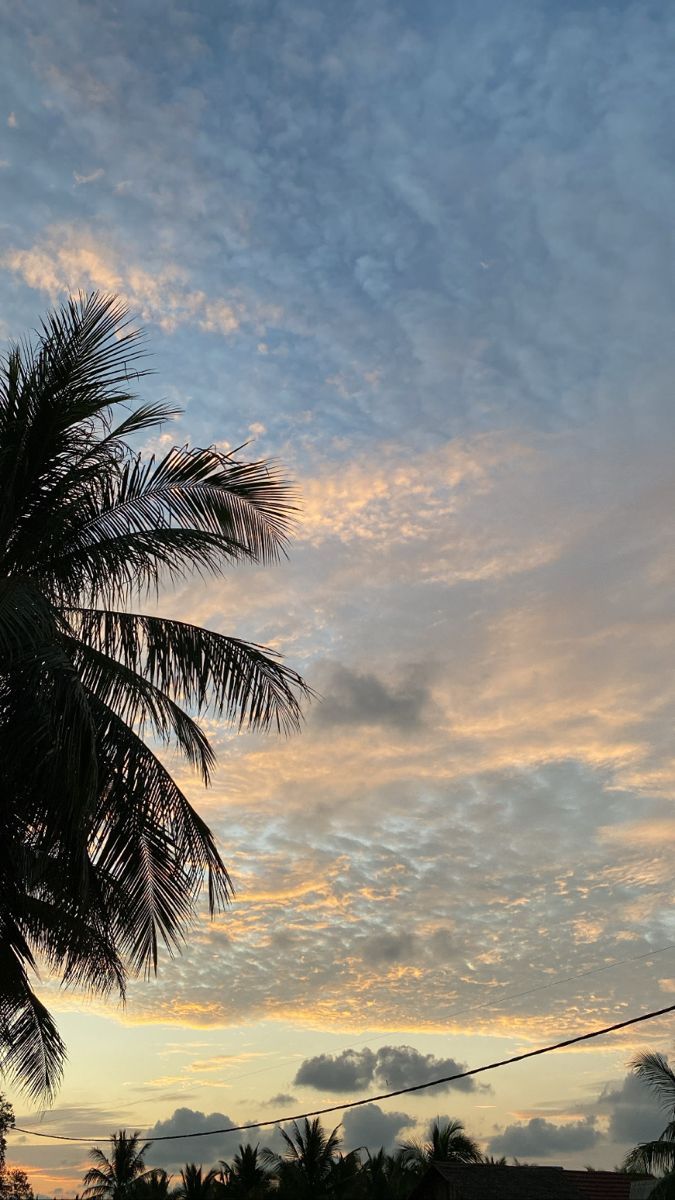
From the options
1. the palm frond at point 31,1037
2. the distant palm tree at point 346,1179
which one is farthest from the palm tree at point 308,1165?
the palm frond at point 31,1037

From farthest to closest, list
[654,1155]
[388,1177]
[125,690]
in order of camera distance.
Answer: [388,1177] < [654,1155] < [125,690]

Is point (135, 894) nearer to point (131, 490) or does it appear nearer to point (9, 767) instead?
point (9, 767)

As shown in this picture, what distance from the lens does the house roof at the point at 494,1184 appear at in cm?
3053

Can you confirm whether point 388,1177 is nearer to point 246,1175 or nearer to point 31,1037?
point 246,1175

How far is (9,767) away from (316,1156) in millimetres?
41021

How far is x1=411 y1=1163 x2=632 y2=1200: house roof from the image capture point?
30531mm

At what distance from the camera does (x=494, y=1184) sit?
3105 cm

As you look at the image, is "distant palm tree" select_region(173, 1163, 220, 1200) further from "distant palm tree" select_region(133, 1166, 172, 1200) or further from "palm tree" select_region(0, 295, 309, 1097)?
"palm tree" select_region(0, 295, 309, 1097)

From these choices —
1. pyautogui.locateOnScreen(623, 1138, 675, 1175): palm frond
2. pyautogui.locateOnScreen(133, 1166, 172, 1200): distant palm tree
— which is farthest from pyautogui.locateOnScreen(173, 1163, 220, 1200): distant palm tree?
pyautogui.locateOnScreen(623, 1138, 675, 1175): palm frond

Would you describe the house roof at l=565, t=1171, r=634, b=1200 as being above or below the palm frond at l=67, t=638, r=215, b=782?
below

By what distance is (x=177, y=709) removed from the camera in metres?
10.5

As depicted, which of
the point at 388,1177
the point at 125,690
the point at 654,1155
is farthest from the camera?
the point at 388,1177

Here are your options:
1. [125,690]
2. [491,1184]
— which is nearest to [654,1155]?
[491,1184]

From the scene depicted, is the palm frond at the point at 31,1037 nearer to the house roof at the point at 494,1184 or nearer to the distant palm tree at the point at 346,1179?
the house roof at the point at 494,1184
